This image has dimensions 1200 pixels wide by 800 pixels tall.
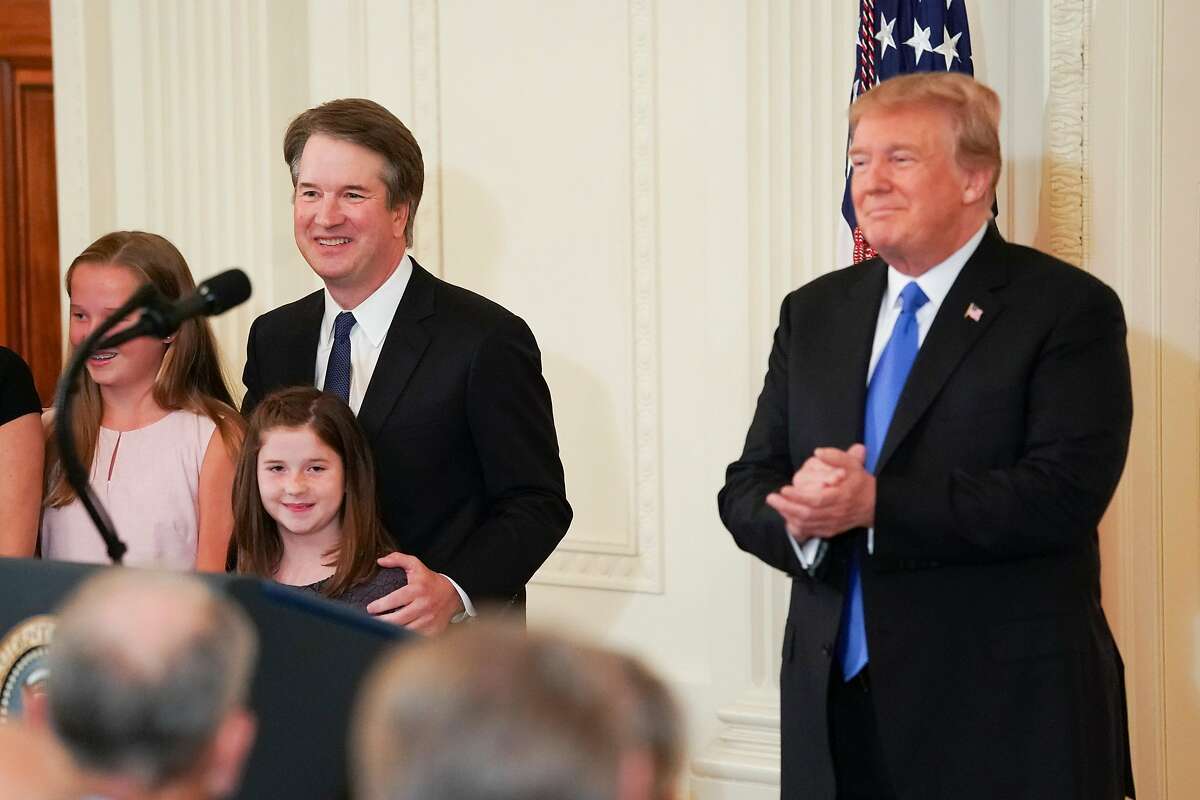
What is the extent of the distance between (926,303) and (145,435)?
5.40ft

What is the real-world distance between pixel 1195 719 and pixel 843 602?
1729mm

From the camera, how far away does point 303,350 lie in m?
3.22

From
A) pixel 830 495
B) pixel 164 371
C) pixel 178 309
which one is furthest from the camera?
pixel 164 371

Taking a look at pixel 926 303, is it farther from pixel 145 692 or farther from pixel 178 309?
pixel 145 692

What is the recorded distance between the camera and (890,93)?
111 inches

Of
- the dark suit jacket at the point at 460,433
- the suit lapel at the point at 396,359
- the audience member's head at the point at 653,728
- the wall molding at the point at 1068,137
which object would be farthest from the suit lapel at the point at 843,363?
the audience member's head at the point at 653,728

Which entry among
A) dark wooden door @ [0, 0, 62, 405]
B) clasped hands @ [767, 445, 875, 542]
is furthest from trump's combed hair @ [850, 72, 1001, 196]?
dark wooden door @ [0, 0, 62, 405]

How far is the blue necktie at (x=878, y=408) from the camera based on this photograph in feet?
9.19

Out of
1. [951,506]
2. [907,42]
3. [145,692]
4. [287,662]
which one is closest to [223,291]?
[287,662]

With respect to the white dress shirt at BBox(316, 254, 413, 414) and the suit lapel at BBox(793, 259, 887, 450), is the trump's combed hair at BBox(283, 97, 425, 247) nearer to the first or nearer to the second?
the white dress shirt at BBox(316, 254, 413, 414)

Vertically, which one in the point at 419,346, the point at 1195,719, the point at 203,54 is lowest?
the point at 1195,719

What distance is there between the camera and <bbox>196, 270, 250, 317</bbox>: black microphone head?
183 cm

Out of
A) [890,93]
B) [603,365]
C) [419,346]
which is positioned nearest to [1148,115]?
[890,93]

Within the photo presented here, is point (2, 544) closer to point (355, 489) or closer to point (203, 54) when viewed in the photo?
point (355, 489)
